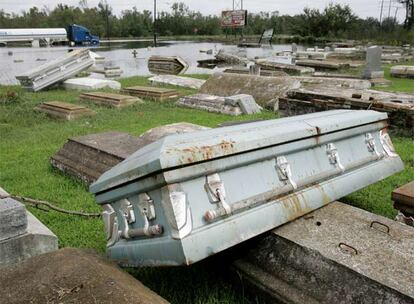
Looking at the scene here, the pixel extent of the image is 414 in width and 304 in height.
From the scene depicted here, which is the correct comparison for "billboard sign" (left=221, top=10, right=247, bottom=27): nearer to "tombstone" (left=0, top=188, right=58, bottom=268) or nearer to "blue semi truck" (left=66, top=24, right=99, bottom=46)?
"blue semi truck" (left=66, top=24, right=99, bottom=46)

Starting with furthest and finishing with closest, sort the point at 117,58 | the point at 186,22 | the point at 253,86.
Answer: the point at 186,22 → the point at 117,58 → the point at 253,86

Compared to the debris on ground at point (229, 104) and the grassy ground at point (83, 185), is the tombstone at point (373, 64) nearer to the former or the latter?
the debris on ground at point (229, 104)

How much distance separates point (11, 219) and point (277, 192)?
5.39 ft

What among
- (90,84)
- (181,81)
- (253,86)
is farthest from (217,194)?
(181,81)

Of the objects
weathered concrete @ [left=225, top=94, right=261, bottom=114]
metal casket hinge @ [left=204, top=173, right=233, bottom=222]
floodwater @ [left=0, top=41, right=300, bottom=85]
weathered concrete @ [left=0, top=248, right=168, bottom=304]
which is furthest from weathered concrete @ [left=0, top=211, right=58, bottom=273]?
floodwater @ [left=0, top=41, right=300, bottom=85]

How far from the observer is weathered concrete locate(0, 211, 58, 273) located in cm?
260

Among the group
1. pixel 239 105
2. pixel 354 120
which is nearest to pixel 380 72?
pixel 239 105

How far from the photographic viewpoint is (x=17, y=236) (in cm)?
263

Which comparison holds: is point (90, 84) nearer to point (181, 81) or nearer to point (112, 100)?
point (181, 81)

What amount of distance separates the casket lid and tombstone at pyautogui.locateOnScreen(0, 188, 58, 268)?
60 centimetres

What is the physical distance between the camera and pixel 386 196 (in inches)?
150

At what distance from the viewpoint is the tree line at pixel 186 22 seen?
180ft

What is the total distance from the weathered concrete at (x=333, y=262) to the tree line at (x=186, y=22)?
156 feet

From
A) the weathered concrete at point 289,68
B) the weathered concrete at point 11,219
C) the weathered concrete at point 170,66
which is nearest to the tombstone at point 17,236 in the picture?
the weathered concrete at point 11,219
